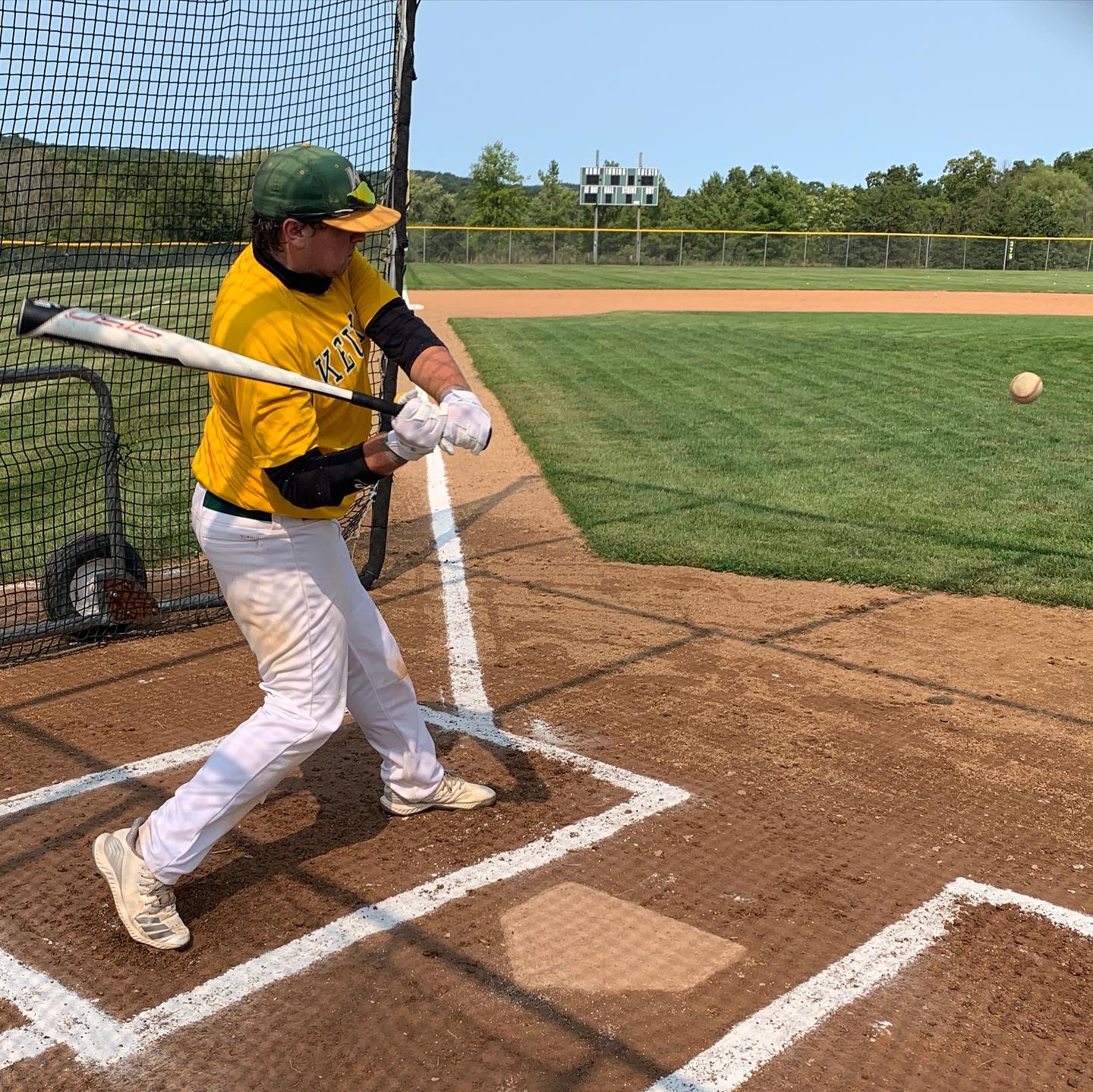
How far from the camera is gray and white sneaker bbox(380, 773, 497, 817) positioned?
4.20m

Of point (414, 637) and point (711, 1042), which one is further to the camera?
point (414, 637)

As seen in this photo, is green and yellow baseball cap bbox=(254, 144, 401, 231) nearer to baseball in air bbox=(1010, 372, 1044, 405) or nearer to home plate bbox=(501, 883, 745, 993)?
home plate bbox=(501, 883, 745, 993)

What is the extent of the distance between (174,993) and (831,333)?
66.6 ft

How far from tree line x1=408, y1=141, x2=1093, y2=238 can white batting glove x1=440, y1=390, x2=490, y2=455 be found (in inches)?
2203

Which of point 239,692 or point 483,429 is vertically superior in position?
point 483,429

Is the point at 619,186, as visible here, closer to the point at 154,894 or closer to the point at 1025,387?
the point at 1025,387

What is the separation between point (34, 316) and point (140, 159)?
173 inches

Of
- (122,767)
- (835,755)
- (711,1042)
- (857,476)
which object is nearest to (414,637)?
(122,767)

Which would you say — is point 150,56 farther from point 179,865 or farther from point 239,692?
point 179,865

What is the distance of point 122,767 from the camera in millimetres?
4582

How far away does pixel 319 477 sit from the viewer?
3.20 meters

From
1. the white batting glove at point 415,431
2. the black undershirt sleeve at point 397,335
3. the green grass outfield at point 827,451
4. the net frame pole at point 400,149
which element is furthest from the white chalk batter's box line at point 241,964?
the green grass outfield at point 827,451

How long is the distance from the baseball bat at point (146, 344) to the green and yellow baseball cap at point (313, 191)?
45 centimetres

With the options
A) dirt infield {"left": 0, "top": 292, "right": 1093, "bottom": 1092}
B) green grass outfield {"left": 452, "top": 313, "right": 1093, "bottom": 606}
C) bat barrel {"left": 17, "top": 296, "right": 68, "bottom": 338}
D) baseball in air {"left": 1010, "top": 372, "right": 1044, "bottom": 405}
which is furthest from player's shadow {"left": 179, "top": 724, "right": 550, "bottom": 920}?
baseball in air {"left": 1010, "top": 372, "right": 1044, "bottom": 405}
